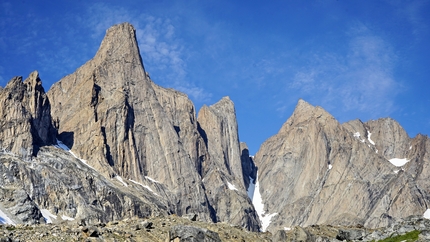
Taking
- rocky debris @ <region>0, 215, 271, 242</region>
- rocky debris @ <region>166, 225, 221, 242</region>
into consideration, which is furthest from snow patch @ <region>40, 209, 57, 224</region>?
rocky debris @ <region>166, 225, 221, 242</region>

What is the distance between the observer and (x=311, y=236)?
7525 cm

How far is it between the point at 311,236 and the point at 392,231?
907 centimetres

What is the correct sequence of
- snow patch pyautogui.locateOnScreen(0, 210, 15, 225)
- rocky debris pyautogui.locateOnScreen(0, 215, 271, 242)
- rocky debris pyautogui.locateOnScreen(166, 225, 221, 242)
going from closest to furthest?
rocky debris pyautogui.locateOnScreen(0, 215, 271, 242) → rocky debris pyautogui.locateOnScreen(166, 225, 221, 242) → snow patch pyautogui.locateOnScreen(0, 210, 15, 225)

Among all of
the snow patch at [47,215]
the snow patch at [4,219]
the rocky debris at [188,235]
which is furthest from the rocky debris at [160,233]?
the snow patch at [47,215]

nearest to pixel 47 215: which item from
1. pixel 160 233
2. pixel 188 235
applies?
pixel 160 233

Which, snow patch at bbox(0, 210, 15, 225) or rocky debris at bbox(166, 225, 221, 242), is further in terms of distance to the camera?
snow patch at bbox(0, 210, 15, 225)

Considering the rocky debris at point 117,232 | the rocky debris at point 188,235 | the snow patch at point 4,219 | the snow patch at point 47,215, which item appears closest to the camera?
the rocky debris at point 117,232

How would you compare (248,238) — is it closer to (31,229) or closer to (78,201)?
(31,229)

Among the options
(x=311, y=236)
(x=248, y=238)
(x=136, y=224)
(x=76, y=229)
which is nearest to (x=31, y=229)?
(x=76, y=229)

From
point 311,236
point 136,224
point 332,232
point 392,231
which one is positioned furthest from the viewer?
point 332,232

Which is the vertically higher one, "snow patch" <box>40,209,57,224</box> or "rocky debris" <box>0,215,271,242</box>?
"snow patch" <box>40,209,57,224</box>

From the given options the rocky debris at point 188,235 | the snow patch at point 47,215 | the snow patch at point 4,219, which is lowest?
the rocky debris at point 188,235

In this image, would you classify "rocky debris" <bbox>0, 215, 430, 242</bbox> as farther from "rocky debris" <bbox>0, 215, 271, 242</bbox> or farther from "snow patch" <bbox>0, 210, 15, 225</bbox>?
"snow patch" <bbox>0, 210, 15, 225</bbox>

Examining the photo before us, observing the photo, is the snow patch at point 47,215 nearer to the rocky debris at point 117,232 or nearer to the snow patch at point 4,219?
the snow patch at point 4,219
